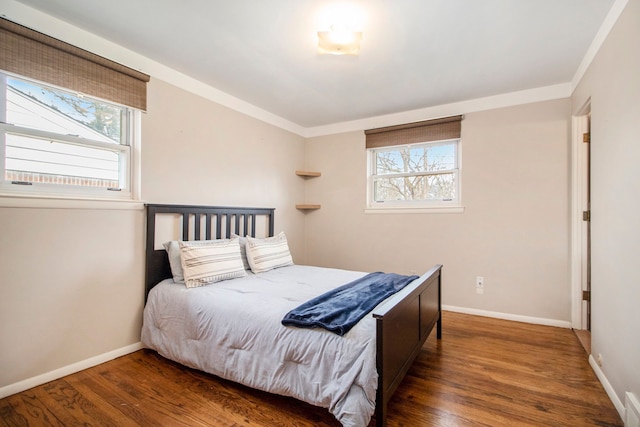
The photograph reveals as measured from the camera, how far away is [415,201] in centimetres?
386

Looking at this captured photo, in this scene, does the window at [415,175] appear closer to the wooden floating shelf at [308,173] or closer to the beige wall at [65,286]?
the wooden floating shelf at [308,173]

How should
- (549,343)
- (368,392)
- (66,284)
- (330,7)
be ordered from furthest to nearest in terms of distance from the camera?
(549,343) < (66,284) < (330,7) < (368,392)

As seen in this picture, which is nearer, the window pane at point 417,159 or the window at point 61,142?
the window at point 61,142

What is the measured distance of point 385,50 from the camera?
7.91 ft

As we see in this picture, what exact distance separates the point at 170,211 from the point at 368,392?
222 cm

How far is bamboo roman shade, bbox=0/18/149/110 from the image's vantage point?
1893 millimetres

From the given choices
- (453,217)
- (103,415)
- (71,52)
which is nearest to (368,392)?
(103,415)

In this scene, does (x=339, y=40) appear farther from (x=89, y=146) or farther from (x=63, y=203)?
(x=63, y=203)

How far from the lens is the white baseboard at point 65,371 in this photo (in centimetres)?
189

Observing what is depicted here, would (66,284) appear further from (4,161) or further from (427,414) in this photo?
(427,414)

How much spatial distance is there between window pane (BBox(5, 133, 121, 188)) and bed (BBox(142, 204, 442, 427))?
457 millimetres

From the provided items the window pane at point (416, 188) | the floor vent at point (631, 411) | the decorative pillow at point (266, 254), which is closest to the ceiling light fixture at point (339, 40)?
the decorative pillow at point (266, 254)

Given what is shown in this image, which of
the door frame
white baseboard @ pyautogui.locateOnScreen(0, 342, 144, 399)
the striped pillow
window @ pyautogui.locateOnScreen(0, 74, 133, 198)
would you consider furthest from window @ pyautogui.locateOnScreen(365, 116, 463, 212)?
white baseboard @ pyautogui.locateOnScreen(0, 342, 144, 399)

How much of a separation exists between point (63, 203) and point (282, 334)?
1803 millimetres
